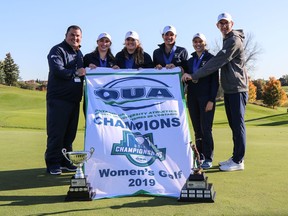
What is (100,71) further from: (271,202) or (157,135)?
(271,202)

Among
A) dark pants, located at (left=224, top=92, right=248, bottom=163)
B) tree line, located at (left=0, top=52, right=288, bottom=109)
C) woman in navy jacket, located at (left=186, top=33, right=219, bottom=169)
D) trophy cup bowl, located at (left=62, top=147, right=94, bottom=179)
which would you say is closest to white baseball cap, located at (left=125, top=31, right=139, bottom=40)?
Result: woman in navy jacket, located at (left=186, top=33, right=219, bottom=169)

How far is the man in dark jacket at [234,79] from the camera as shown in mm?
5250

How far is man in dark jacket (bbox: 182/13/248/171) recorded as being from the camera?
5250 millimetres

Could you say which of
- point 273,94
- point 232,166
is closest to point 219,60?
point 232,166

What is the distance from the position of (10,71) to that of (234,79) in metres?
59.0

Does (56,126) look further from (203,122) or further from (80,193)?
(203,122)

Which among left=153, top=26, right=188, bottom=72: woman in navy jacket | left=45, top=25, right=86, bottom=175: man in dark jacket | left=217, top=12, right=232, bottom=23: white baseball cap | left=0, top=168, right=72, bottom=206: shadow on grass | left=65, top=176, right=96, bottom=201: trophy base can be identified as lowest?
left=0, top=168, right=72, bottom=206: shadow on grass

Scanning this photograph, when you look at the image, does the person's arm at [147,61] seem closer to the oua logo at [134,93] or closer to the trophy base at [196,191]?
the oua logo at [134,93]

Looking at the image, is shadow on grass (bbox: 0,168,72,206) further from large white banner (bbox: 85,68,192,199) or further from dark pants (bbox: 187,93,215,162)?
dark pants (bbox: 187,93,215,162)

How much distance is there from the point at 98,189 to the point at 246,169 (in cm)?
225

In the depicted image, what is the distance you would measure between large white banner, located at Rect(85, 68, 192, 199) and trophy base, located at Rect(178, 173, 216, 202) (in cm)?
26

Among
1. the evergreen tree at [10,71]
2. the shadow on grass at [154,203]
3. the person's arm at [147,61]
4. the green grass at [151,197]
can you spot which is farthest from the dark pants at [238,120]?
the evergreen tree at [10,71]

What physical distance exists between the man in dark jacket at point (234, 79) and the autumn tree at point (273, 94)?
48.0 metres

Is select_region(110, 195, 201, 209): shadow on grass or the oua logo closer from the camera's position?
select_region(110, 195, 201, 209): shadow on grass
